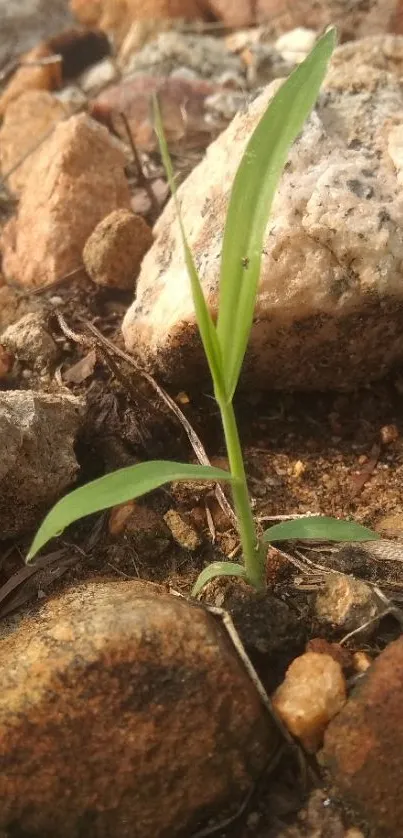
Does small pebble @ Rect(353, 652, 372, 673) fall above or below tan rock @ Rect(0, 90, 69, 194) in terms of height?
below

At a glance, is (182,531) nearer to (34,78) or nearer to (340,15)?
(34,78)

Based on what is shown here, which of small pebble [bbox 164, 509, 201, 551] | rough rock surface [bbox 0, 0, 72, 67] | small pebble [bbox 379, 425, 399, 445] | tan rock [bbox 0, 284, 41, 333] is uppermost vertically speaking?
rough rock surface [bbox 0, 0, 72, 67]

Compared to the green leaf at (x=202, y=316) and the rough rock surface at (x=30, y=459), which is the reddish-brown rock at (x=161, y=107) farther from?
the green leaf at (x=202, y=316)

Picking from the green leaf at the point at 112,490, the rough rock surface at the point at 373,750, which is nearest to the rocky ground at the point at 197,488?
the rough rock surface at the point at 373,750

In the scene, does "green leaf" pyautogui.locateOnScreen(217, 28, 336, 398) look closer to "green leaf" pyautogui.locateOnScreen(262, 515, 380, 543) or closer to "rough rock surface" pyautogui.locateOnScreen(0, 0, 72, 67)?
"green leaf" pyautogui.locateOnScreen(262, 515, 380, 543)

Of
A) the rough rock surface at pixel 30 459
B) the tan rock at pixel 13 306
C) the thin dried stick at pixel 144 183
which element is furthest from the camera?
the thin dried stick at pixel 144 183

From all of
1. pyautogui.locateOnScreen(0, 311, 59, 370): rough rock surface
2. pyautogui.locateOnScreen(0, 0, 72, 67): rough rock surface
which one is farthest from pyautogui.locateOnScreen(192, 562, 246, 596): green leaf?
pyautogui.locateOnScreen(0, 0, 72, 67): rough rock surface
